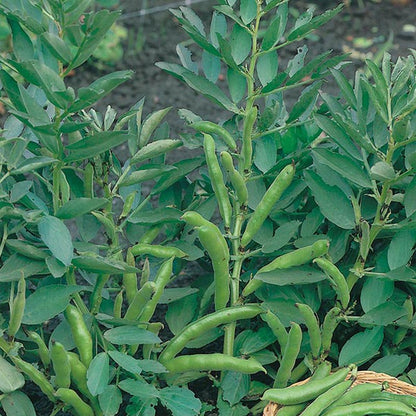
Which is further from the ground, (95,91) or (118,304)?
(95,91)

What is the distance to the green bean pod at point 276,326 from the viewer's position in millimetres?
2139

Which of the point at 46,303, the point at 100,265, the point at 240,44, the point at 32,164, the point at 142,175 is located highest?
the point at 240,44

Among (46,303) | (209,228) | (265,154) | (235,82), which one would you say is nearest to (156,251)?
(209,228)

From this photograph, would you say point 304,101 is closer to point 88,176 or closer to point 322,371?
point 88,176

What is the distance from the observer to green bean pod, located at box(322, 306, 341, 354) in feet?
7.23

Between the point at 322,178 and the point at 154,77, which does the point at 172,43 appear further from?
the point at 322,178

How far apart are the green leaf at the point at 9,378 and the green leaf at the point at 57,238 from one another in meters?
0.32

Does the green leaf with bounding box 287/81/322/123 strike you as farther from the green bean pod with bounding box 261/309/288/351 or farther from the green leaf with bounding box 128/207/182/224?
the green bean pod with bounding box 261/309/288/351

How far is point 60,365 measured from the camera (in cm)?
198

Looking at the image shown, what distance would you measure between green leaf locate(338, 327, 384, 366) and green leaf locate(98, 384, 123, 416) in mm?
636

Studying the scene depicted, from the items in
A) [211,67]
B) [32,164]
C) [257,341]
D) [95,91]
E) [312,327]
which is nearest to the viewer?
[95,91]

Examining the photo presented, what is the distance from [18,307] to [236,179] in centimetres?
65

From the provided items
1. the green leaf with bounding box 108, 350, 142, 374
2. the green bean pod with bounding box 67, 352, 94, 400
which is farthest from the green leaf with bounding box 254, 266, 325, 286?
the green bean pod with bounding box 67, 352, 94, 400

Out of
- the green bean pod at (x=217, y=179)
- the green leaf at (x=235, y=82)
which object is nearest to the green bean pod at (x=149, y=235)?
the green bean pod at (x=217, y=179)
